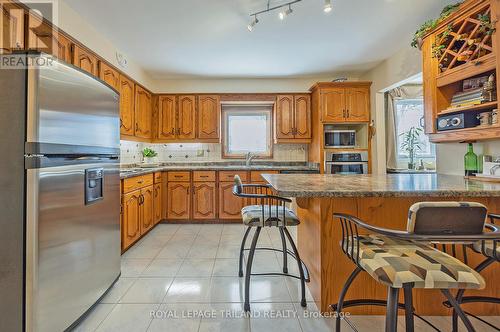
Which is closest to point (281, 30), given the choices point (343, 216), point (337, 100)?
point (337, 100)

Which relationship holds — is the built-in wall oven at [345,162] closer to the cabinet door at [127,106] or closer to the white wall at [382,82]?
the white wall at [382,82]

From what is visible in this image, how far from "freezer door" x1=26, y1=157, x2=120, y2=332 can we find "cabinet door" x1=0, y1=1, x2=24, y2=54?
1.01m

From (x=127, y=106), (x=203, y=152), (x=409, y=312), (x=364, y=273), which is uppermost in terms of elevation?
(x=127, y=106)

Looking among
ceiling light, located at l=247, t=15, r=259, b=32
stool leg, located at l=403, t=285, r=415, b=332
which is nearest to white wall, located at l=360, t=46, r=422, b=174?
ceiling light, located at l=247, t=15, r=259, b=32

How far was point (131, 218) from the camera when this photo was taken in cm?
299

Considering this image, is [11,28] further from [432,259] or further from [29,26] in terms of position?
[432,259]

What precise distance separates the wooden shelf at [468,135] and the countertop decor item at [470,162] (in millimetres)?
131

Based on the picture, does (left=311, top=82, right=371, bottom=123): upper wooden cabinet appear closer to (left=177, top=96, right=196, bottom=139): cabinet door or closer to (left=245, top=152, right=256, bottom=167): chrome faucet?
Result: (left=245, top=152, right=256, bottom=167): chrome faucet

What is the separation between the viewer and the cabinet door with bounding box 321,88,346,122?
4.07 metres

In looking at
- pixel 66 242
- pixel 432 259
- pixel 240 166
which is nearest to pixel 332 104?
pixel 240 166

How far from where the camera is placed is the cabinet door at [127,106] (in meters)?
3.24

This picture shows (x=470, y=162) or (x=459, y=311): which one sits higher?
(x=470, y=162)

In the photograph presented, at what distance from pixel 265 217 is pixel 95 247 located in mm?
1225

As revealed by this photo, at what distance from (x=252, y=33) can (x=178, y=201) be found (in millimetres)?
2790
